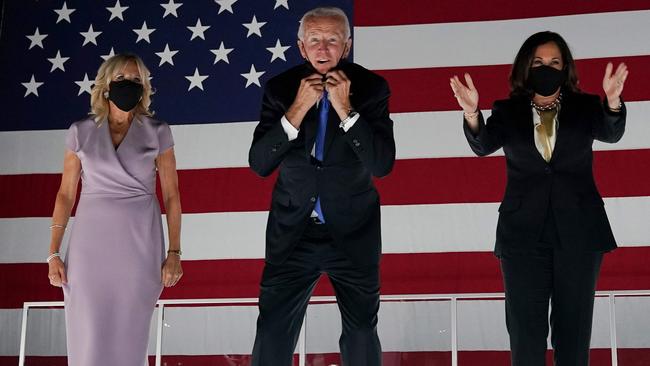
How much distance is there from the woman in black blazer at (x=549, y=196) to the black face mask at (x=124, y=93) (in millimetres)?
1037

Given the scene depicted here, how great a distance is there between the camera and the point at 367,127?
254cm

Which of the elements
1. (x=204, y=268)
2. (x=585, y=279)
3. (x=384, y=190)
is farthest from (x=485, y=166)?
(x=585, y=279)

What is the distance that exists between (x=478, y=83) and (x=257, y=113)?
1.19 metres

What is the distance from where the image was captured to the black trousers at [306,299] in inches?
98.7

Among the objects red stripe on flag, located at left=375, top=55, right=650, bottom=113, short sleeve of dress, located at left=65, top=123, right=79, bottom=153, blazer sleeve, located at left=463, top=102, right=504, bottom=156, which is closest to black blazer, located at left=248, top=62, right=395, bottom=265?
blazer sleeve, located at left=463, top=102, right=504, bottom=156

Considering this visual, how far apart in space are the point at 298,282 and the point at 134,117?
2.95ft

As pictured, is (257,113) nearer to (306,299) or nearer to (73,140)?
(73,140)

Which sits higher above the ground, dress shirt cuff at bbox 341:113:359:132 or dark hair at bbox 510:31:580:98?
dark hair at bbox 510:31:580:98

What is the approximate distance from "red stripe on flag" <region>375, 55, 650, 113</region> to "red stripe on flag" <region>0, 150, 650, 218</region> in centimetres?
22

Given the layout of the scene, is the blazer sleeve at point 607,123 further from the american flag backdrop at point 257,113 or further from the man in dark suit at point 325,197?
the american flag backdrop at point 257,113

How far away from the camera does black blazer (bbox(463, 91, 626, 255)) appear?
2600mm

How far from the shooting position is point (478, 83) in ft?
15.3

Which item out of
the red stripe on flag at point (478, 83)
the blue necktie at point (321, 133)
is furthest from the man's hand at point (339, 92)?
the red stripe on flag at point (478, 83)

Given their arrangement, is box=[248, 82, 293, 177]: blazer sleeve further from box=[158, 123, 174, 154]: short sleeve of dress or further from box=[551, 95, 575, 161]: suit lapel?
box=[551, 95, 575, 161]: suit lapel
